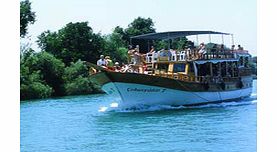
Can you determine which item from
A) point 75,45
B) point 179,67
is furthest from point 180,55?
point 75,45

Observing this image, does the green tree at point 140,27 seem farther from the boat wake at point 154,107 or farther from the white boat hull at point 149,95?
the boat wake at point 154,107

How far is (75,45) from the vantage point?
49.3ft

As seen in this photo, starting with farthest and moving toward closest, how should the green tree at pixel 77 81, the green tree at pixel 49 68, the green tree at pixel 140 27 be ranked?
the green tree at pixel 77 81, the green tree at pixel 49 68, the green tree at pixel 140 27

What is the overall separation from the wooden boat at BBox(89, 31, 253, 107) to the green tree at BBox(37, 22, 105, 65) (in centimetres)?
186

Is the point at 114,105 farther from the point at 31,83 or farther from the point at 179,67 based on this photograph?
the point at 31,83

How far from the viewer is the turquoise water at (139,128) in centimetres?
812

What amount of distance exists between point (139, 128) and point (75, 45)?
5.81 m

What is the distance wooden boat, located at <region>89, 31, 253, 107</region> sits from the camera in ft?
38.7

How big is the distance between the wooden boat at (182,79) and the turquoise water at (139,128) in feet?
0.79

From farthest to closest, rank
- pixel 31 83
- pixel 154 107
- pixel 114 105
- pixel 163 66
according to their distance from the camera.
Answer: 1. pixel 31 83
2. pixel 114 105
3. pixel 163 66
4. pixel 154 107

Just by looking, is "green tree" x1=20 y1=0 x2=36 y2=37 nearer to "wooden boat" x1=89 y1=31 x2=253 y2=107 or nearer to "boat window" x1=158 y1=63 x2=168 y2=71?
"wooden boat" x1=89 y1=31 x2=253 y2=107

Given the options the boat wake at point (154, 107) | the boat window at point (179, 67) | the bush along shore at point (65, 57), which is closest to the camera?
the boat wake at point (154, 107)

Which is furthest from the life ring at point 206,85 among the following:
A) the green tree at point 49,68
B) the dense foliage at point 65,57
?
the green tree at point 49,68

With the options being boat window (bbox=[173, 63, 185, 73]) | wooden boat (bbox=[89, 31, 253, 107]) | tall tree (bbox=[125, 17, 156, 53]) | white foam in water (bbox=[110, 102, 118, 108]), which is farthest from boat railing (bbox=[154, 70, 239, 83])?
white foam in water (bbox=[110, 102, 118, 108])
